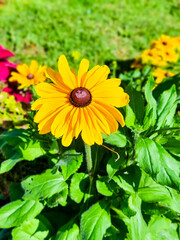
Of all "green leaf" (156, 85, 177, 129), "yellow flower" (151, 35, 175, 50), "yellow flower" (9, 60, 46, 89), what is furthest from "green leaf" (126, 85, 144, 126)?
"yellow flower" (151, 35, 175, 50)

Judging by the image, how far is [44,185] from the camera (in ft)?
5.29

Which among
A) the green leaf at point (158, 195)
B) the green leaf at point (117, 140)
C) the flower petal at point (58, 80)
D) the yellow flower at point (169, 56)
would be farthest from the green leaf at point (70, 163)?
the yellow flower at point (169, 56)

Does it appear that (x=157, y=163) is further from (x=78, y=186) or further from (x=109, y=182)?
(x=78, y=186)

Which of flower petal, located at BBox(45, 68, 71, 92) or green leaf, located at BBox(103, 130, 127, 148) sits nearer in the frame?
flower petal, located at BBox(45, 68, 71, 92)

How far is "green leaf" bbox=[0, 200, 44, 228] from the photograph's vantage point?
167 centimetres

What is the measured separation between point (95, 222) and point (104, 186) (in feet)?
0.73

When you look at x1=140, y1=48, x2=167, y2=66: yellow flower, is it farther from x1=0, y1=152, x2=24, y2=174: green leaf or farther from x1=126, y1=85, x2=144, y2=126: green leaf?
x1=0, y1=152, x2=24, y2=174: green leaf

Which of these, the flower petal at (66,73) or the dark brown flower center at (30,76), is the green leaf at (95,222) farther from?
the dark brown flower center at (30,76)

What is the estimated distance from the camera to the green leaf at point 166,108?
1.69 m

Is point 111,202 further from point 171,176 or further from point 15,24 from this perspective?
point 15,24

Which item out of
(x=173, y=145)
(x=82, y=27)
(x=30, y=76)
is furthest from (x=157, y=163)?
(x=82, y=27)

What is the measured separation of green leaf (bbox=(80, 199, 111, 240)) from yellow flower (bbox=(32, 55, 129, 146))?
670 mm

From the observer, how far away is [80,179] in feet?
5.60

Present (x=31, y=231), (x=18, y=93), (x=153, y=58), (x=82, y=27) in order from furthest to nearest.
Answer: (x=82, y=27)
(x=153, y=58)
(x=18, y=93)
(x=31, y=231)
